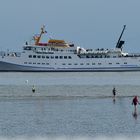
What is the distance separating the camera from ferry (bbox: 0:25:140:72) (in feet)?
452

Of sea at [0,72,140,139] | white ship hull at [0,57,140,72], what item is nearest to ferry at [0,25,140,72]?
white ship hull at [0,57,140,72]

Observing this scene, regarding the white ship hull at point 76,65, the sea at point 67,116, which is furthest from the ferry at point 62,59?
the sea at point 67,116

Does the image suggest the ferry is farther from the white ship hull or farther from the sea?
the sea

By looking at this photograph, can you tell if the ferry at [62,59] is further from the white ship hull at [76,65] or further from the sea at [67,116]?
the sea at [67,116]

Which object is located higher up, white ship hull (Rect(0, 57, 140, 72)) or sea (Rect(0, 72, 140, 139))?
white ship hull (Rect(0, 57, 140, 72))

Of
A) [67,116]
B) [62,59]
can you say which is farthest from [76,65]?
[67,116]

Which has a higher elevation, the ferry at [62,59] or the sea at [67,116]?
the ferry at [62,59]

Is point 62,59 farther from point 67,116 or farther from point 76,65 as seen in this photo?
point 67,116

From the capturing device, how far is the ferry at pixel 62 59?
13775cm

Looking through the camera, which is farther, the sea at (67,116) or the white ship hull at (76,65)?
the white ship hull at (76,65)

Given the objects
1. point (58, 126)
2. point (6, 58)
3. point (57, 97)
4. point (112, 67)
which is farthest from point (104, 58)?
point (58, 126)

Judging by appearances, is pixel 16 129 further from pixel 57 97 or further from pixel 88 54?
pixel 88 54

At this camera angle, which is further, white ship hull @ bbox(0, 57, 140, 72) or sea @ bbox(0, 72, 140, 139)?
white ship hull @ bbox(0, 57, 140, 72)

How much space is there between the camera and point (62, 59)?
138 meters
